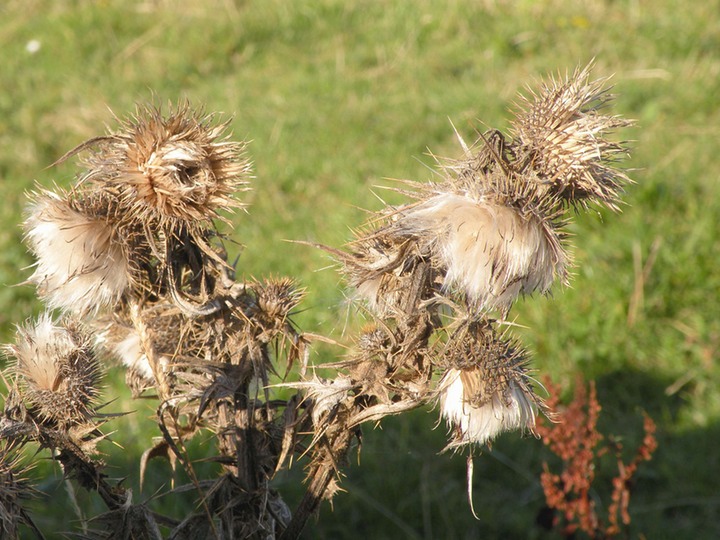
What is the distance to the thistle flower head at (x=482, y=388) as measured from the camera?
151cm

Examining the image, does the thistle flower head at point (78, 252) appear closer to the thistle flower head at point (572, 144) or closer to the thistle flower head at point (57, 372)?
the thistle flower head at point (57, 372)

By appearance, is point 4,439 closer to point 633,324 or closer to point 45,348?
point 45,348

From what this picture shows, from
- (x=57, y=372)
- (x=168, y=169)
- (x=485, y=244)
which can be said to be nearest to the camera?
(x=485, y=244)

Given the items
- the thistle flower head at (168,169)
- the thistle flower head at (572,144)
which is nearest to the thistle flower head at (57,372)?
the thistle flower head at (168,169)

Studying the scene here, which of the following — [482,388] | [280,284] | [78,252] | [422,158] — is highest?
[78,252]

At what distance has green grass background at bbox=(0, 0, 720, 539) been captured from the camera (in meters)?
3.66

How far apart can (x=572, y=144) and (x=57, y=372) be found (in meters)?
1.06

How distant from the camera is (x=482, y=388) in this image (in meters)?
1.51

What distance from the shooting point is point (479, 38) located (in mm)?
7098

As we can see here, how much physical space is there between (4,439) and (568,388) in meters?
3.08

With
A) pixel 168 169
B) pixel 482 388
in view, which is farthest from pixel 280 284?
pixel 482 388

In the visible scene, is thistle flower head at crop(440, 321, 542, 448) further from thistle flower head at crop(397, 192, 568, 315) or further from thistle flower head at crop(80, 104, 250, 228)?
thistle flower head at crop(80, 104, 250, 228)

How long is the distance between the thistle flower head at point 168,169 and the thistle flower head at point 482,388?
20.1 inches

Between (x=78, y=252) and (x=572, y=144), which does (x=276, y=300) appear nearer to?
(x=78, y=252)
